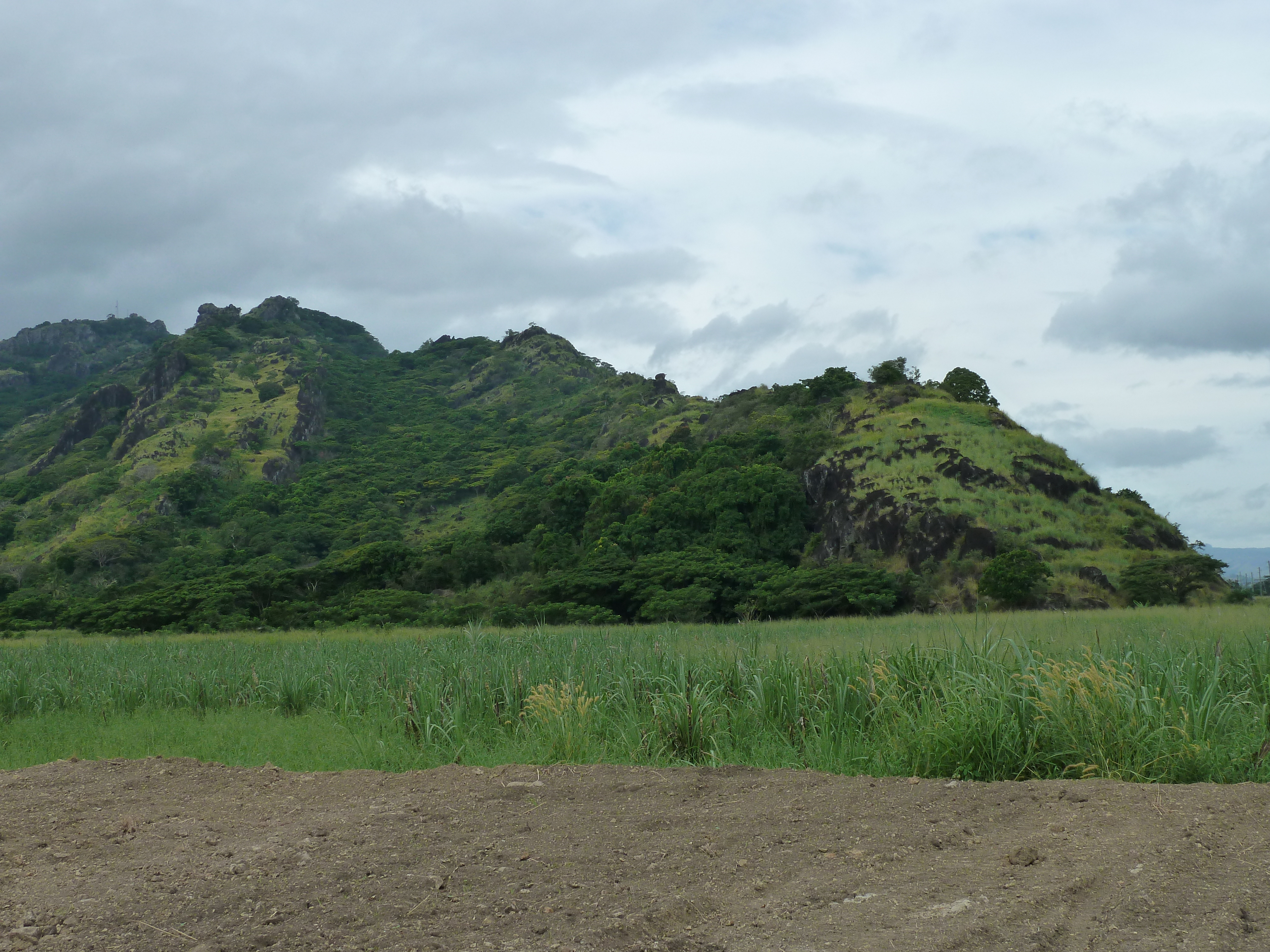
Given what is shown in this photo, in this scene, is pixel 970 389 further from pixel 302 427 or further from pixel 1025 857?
pixel 302 427

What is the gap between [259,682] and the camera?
44.9ft

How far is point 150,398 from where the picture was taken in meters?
100

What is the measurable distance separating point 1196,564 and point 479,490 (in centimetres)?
6224

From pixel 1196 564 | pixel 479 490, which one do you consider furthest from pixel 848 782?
pixel 479 490

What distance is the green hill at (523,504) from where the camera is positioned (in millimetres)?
37812

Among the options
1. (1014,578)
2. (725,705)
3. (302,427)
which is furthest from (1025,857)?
(302,427)

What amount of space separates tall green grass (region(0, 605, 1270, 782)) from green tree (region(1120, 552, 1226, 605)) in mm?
17118

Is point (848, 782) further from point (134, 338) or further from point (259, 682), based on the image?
point (134, 338)

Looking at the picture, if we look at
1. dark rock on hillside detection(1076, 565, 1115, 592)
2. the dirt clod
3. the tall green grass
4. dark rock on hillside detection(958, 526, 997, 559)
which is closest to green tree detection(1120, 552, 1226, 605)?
dark rock on hillside detection(1076, 565, 1115, 592)

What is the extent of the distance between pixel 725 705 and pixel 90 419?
11126cm

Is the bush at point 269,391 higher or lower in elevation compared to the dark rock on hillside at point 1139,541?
higher

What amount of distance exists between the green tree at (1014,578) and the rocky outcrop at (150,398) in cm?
8489

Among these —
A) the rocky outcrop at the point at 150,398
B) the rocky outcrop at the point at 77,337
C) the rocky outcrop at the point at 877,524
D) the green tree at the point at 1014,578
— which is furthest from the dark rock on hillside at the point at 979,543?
the rocky outcrop at the point at 77,337

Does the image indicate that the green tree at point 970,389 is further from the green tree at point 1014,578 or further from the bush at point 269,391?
the bush at point 269,391
